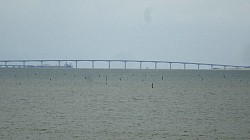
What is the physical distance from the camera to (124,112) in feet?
79.9

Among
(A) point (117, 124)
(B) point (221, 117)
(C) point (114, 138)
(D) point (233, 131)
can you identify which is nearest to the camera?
(C) point (114, 138)

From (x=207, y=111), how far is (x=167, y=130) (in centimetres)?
780

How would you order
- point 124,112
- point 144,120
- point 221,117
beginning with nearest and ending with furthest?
point 144,120 → point 221,117 → point 124,112

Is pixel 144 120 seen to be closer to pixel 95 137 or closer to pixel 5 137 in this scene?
pixel 95 137

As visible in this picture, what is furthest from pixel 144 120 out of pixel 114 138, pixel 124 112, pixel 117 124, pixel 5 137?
pixel 5 137

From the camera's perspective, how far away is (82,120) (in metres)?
20.8

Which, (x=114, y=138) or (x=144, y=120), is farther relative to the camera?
(x=144, y=120)

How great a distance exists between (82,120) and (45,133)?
13.0 ft

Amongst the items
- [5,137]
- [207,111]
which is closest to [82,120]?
[5,137]

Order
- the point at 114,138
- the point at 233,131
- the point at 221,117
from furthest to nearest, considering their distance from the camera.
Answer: the point at 221,117, the point at 233,131, the point at 114,138

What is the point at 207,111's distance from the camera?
2525 cm

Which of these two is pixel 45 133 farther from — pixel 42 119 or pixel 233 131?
pixel 233 131

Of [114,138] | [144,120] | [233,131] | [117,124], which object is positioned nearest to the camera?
[114,138]

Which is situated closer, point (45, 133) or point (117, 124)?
point (45, 133)
